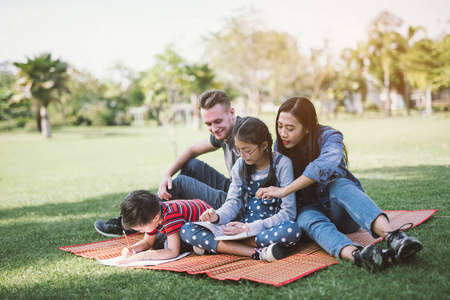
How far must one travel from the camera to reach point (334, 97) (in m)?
45.4

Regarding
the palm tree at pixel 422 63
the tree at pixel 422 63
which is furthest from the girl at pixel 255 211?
the palm tree at pixel 422 63

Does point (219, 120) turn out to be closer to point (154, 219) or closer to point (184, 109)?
point (154, 219)

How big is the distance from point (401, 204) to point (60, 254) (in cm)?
381

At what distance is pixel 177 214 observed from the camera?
10.3 feet

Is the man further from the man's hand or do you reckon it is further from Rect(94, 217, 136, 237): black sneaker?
Rect(94, 217, 136, 237): black sneaker

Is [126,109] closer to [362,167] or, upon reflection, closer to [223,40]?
[223,40]

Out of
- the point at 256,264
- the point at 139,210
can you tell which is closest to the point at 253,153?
the point at 256,264

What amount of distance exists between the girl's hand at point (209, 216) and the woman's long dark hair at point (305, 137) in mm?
775

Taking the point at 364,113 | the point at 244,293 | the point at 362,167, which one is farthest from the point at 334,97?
the point at 244,293

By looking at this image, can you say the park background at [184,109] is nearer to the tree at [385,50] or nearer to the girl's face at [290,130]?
the tree at [385,50]

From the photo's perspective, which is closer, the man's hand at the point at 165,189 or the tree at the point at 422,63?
the man's hand at the point at 165,189

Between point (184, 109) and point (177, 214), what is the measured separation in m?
55.5

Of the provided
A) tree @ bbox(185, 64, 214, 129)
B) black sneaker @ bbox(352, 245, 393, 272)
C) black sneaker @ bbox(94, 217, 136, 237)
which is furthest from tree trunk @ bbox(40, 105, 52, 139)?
black sneaker @ bbox(352, 245, 393, 272)

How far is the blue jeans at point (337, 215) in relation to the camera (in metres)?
2.62
